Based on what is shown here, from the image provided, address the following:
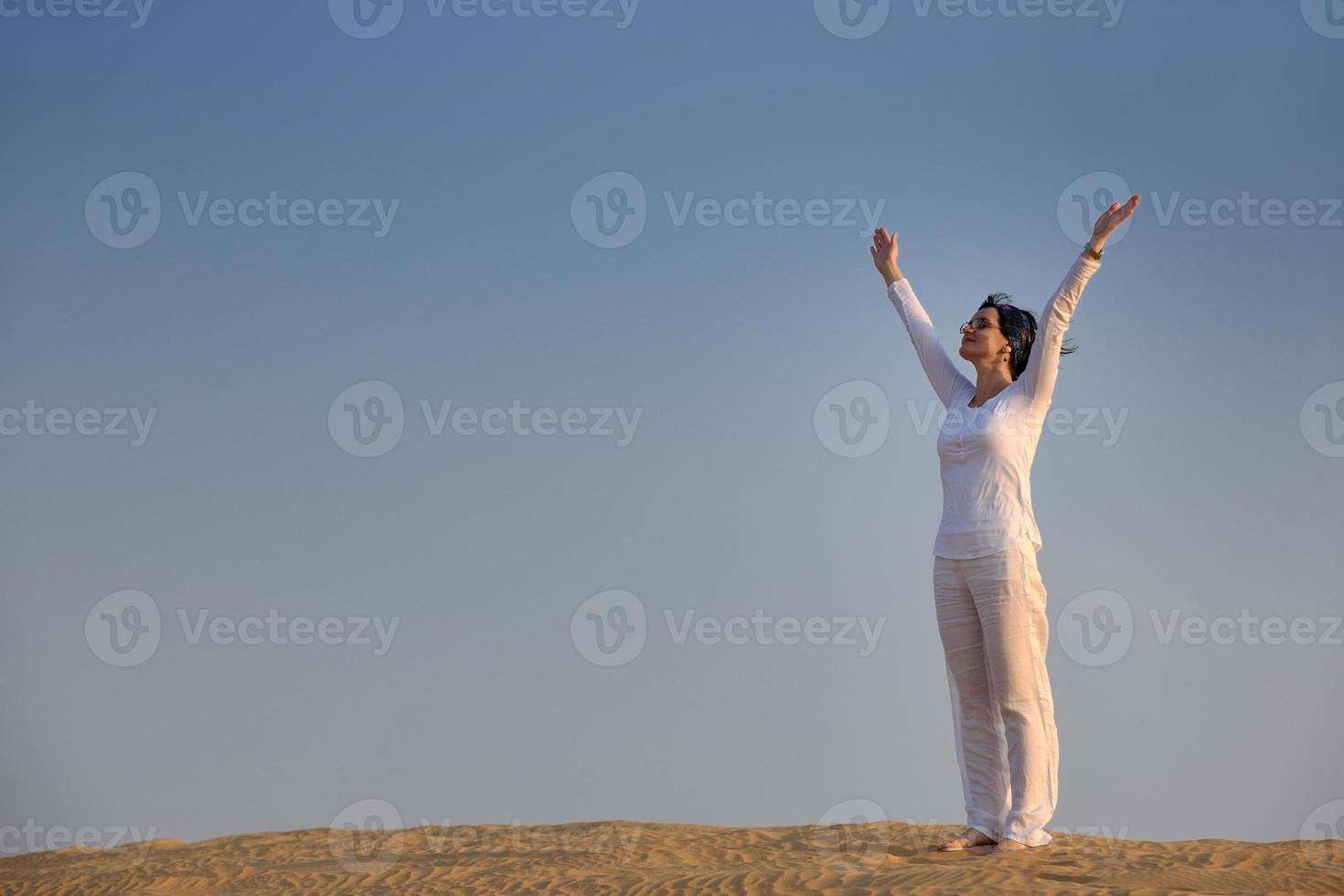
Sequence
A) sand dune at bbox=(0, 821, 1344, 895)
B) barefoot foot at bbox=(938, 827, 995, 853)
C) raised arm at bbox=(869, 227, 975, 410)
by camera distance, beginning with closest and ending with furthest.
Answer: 1. sand dune at bbox=(0, 821, 1344, 895)
2. barefoot foot at bbox=(938, 827, 995, 853)
3. raised arm at bbox=(869, 227, 975, 410)

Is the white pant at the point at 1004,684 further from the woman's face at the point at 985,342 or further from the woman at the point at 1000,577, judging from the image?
the woman's face at the point at 985,342

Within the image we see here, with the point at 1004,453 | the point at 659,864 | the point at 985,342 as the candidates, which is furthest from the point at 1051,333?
the point at 659,864

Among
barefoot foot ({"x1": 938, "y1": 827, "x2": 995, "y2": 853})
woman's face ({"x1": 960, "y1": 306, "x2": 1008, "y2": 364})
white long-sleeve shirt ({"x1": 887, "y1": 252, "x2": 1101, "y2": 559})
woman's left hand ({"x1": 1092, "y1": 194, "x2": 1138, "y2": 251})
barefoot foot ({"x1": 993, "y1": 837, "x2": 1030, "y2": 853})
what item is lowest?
barefoot foot ({"x1": 938, "y1": 827, "x2": 995, "y2": 853})

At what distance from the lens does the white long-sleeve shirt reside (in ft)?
15.4

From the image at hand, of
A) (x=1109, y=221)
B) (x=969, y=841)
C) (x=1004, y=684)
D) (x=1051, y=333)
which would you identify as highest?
(x=1109, y=221)

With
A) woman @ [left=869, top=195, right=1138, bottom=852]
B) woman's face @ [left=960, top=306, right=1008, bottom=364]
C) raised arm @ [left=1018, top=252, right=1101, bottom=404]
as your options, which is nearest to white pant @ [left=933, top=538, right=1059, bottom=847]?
woman @ [left=869, top=195, right=1138, bottom=852]

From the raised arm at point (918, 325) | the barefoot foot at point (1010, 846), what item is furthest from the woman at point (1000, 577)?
the raised arm at point (918, 325)

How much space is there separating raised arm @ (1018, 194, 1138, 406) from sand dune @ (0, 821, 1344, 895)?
6.45 feet

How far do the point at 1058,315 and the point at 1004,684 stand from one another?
5.16 feet

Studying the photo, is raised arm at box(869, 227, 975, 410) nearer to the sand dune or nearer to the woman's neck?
the woman's neck

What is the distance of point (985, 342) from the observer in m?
4.97

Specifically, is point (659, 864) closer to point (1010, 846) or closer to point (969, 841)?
point (969, 841)

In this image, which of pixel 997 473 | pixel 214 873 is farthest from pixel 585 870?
pixel 997 473

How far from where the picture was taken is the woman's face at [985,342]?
498 cm
